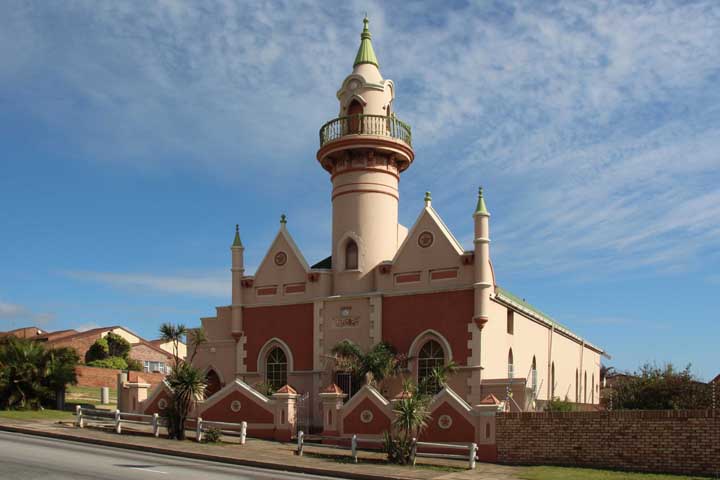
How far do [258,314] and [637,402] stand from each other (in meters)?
15.9

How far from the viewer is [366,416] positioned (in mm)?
25969

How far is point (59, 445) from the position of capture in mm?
23703

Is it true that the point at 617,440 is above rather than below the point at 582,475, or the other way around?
above

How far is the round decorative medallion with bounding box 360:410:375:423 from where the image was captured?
1018 inches

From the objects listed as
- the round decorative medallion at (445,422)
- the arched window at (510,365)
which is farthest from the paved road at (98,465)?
the arched window at (510,365)

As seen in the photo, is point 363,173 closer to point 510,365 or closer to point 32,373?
point 510,365

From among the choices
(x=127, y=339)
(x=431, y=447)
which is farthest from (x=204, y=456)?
(x=127, y=339)

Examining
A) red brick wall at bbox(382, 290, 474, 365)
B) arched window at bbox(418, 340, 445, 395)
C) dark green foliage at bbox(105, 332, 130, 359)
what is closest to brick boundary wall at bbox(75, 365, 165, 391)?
dark green foliage at bbox(105, 332, 130, 359)

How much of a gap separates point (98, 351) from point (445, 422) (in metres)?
43.4

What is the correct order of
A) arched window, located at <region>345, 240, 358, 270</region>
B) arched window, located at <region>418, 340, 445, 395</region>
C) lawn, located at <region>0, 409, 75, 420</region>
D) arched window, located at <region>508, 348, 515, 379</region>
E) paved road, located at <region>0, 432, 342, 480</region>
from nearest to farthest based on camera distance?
paved road, located at <region>0, 432, 342, 480</region>, arched window, located at <region>418, 340, 445, 395</region>, lawn, located at <region>0, 409, 75, 420</region>, arched window, located at <region>508, 348, 515, 379</region>, arched window, located at <region>345, 240, 358, 270</region>

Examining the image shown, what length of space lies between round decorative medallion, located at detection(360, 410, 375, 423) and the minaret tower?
6.63 m

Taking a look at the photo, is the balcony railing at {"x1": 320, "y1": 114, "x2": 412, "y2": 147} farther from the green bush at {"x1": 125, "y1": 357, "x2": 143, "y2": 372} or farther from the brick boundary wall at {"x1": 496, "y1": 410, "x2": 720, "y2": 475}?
the green bush at {"x1": 125, "y1": 357, "x2": 143, "y2": 372}

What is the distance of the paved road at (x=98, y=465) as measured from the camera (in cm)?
1712

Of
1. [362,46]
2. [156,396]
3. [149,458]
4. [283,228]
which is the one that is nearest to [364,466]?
[149,458]
